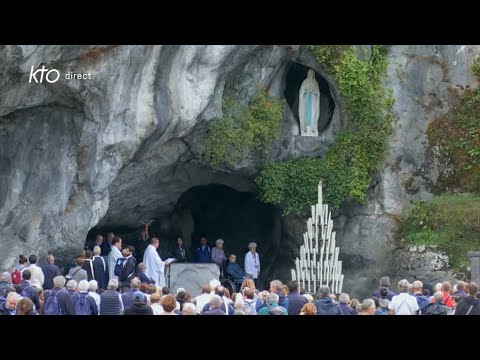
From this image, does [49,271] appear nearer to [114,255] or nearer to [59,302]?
[114,255]

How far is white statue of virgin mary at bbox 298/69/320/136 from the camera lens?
104 feet

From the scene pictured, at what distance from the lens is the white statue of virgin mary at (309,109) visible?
31.7m

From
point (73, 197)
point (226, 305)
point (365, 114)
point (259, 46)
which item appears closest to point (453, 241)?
point (365, 114)

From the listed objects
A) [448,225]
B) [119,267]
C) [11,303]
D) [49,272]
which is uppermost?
[448,225]

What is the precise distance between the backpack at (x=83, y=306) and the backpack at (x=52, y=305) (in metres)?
0.27

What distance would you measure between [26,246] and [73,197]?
4.73ft

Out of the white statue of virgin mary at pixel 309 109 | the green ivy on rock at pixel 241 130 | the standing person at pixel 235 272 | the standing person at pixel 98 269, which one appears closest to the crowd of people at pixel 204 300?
the standing person at pixel 98 269

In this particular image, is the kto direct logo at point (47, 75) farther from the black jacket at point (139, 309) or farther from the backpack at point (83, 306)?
the black jacket at point (139, 309)

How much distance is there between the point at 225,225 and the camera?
34.6 meters

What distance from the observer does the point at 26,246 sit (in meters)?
26.8

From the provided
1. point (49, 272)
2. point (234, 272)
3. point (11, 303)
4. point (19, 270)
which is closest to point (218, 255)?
point (234, 272)

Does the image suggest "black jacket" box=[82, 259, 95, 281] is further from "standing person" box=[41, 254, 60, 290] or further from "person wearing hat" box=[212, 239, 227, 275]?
"person wearing hat" box=[212, 239, 227, 275]

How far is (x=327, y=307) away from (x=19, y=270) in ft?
22.0

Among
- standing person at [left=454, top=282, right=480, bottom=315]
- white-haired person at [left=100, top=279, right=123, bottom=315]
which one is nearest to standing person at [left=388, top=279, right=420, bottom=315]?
standing person at [left=454, top=282, right=480, bottom=315]
